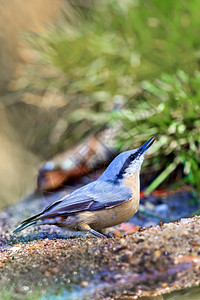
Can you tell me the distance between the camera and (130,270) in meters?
1.96

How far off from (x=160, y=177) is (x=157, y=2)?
191cm

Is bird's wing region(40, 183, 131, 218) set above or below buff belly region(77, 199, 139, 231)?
above

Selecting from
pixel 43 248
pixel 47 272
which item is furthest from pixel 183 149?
pixel 47 272

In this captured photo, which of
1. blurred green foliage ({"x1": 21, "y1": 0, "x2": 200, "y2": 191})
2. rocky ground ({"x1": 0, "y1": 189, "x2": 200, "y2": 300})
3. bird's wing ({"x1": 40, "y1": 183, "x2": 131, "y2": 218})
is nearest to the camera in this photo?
rocky ground ({"x1": 0, "y1": 189, "x2": 200, "y2": 300})

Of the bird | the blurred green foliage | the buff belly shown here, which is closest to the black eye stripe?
the bird

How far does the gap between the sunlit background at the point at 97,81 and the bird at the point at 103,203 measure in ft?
2.94

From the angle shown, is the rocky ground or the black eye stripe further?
the black eye stripe

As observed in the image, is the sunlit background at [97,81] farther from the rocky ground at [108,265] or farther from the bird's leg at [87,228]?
the rocky ground at [108,265]

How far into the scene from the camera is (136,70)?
13.4ft

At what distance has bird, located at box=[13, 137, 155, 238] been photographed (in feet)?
7.64

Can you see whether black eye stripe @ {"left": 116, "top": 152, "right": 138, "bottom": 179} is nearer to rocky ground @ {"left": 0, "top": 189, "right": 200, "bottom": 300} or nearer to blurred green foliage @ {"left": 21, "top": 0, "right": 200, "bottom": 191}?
rocky ground @ {"left": 0, "top": 189, "right": 200, "bottom": 300}

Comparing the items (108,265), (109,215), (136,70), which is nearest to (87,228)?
(109,215)

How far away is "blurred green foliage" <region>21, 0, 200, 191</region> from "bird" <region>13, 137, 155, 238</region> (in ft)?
2.75

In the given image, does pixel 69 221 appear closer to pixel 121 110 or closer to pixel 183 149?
pixel 183 149
